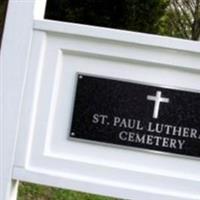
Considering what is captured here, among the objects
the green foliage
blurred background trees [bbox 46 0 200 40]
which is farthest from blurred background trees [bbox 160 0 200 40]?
the green foliage

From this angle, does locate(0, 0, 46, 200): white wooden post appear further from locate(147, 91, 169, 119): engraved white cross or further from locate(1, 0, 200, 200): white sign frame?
locate(147, 91, 169, 119): engraved white cross

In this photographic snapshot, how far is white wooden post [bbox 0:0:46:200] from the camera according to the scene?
3.11 m

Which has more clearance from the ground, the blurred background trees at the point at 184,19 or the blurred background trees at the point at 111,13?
the blurred background trees at the point at 184,19

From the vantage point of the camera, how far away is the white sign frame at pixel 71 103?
120 inches

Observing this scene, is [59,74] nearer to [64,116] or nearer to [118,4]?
[64,116]

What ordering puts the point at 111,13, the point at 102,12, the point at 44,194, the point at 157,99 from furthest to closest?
the point at 111,13 → the point at 102,12 → the point at 44,194 → the point at 157,99

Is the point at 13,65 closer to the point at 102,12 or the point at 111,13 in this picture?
the point at 102,12

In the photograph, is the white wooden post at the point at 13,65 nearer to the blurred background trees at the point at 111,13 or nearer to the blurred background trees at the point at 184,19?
the blurred background trees at the point at 111,13

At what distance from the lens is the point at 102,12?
11258 millimetres

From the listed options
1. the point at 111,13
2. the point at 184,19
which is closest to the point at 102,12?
the point at 111,13

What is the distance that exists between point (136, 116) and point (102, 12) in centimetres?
834

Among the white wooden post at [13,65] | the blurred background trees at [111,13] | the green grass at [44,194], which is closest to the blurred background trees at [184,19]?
the blurred background trees at [111,13]

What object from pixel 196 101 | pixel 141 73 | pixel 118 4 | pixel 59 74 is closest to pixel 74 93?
pixel 59 74

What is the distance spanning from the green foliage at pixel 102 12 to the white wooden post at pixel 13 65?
7.99 m
